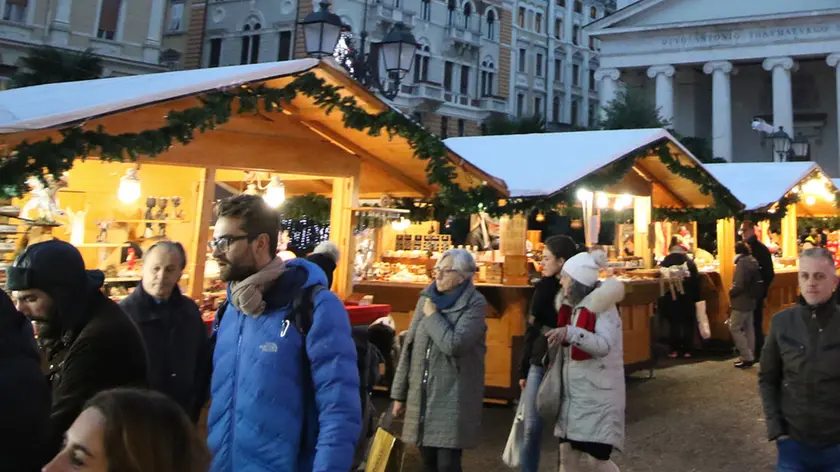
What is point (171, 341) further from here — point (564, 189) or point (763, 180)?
point (763, 180)

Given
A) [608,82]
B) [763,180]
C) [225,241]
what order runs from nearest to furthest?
[225,241], [763,180], [608,82]

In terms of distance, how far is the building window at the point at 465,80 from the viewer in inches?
1582

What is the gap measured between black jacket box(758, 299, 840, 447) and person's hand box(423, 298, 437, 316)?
1.97m

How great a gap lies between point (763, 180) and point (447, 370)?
1034 cm

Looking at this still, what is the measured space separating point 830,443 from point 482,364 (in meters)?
2.07

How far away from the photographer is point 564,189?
751 cm

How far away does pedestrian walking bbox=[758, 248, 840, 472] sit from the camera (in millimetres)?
3275

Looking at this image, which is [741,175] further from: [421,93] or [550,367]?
[421,93]

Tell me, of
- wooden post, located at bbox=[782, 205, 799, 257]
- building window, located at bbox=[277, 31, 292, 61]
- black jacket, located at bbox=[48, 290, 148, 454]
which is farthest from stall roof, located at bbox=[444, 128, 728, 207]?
building window, located at bbox=[277, 31, 292, 61]

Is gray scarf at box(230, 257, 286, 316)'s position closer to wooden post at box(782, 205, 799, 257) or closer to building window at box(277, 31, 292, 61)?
wooden post at box(782, 205, 799, 257)

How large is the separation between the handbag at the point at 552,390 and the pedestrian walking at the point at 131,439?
120 inches

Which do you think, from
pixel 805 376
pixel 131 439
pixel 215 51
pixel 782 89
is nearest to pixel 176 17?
pixel 215 51

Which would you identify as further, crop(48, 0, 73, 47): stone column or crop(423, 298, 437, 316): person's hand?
crop(48, 0, 73, 47): stone column

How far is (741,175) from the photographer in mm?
13352
